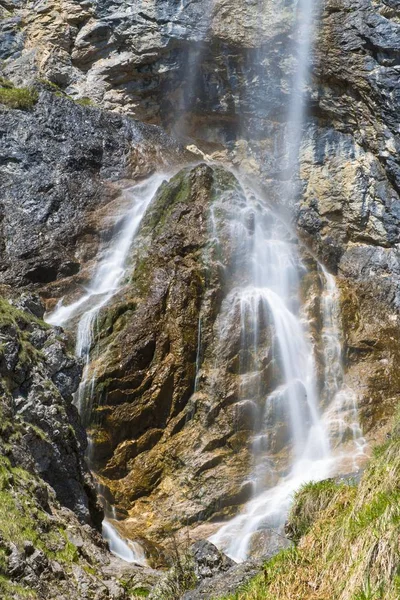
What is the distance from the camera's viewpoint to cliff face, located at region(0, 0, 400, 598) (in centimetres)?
1545

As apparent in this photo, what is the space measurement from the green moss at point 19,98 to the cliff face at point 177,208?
0.37m

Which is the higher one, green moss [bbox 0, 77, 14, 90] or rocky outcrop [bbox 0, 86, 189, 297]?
green moss [bbox 0, 77, 14, 90]

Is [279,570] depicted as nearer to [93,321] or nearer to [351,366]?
[93,321]

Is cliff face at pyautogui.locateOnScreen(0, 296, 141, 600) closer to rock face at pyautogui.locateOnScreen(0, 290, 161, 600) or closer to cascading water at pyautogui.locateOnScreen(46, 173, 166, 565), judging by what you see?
rock face at pyautogui.locateOnScreen(0, 290, 161, 600)

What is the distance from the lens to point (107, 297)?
19.1 meters

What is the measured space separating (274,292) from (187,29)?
1236 centimetres

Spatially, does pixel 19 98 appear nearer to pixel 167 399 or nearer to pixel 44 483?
pixel 167 399

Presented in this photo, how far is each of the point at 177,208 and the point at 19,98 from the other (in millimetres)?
9055

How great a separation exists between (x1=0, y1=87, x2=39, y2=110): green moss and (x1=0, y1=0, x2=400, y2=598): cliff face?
37 cm

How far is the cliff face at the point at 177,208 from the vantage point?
608 inches

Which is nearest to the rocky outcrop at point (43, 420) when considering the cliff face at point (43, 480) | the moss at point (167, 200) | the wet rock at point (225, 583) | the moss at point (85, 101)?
the cliff face at point (43, 480)

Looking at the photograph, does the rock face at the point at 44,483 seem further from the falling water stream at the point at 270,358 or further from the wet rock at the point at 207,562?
the falling water stream at the point at 270,358

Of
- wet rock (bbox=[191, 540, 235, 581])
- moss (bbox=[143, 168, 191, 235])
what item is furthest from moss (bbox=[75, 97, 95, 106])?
wet rock (bbox=[191, 540, 235, 581])

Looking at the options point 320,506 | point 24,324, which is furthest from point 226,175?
point 320,506
